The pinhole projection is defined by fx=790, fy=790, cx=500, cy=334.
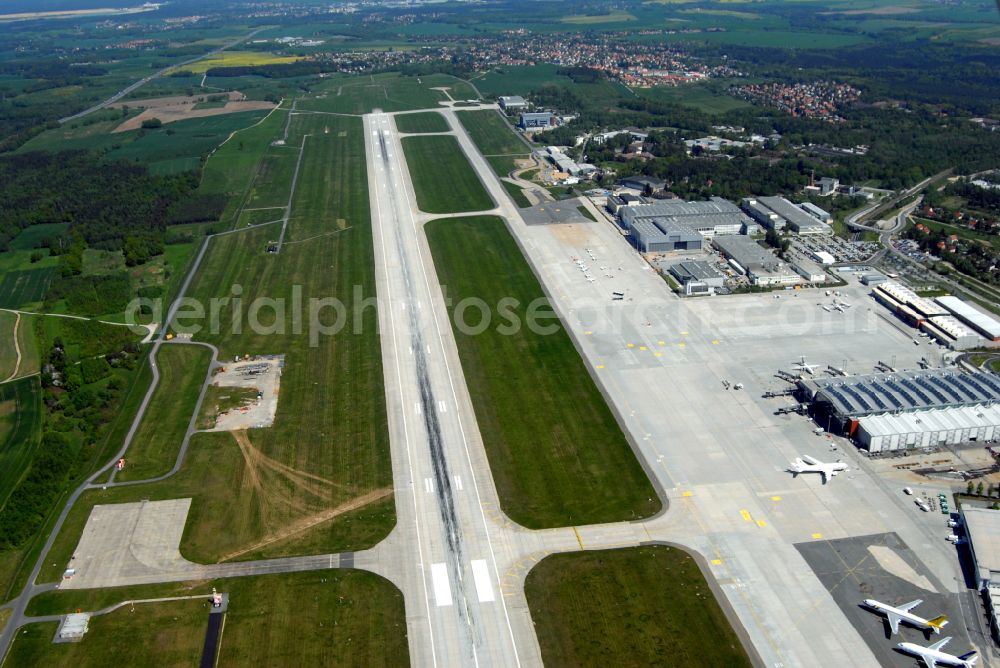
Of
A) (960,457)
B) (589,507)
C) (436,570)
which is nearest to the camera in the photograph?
(436,570)

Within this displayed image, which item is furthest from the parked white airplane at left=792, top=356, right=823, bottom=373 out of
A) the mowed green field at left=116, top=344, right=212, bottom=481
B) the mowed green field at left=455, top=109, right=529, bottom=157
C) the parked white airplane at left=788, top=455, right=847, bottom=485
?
the mowed green field at left=455, top=109, right=529, bottom=157

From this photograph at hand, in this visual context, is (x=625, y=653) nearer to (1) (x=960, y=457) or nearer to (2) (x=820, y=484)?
(2) (x=820, y=484)

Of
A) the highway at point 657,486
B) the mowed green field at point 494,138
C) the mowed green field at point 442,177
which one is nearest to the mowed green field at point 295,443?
the highway at point 657,486

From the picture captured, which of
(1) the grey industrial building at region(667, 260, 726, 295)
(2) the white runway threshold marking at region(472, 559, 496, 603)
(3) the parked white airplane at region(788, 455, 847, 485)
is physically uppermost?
(2) the white runway threshold marking at region(472, 559, 496, 603)

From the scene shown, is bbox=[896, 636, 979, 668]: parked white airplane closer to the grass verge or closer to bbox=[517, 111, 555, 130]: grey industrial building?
the grass verge

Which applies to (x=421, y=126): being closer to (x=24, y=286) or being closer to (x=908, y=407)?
(x=24, y=286)

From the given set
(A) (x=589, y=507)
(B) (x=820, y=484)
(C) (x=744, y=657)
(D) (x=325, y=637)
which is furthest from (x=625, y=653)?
(B) (x=820, y=484)

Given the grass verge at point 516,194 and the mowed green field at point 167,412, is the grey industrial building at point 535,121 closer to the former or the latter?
the grass verge at point 516,194
